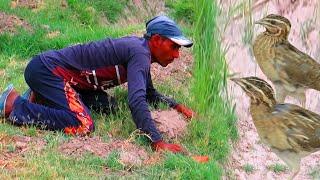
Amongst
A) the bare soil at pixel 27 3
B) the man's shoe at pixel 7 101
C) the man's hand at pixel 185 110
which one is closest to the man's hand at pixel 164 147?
the man's hand at pixel 185 110

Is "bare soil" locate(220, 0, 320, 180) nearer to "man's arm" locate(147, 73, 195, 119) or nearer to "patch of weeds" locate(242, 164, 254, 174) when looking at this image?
"patch of weeds" locate(242, 164, 254, 174)

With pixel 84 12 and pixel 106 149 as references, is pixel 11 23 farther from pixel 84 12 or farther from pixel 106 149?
pixel 106 149

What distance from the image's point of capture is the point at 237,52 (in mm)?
7699

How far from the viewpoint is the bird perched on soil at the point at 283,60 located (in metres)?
6.10

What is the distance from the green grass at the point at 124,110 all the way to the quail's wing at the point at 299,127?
64 centimetres

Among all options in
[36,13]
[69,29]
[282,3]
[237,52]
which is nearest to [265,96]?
[237,52]

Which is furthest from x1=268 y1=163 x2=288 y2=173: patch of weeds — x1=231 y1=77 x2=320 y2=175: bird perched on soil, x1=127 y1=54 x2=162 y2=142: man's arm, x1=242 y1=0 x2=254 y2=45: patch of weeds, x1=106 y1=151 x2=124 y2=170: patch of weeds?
x1=242 y1=0 x2=254 y2=45: patch of weeds

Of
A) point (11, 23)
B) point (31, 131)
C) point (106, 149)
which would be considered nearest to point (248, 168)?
point (106, 149)

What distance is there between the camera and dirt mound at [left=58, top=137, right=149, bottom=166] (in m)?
5.50

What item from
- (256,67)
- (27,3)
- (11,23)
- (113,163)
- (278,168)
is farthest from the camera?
(27,3)

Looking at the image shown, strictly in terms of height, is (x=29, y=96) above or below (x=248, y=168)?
above

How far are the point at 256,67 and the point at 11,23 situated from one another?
3.38 meters

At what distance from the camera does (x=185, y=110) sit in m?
6.45

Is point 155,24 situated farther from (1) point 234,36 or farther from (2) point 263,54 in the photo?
(1) point 234,36
